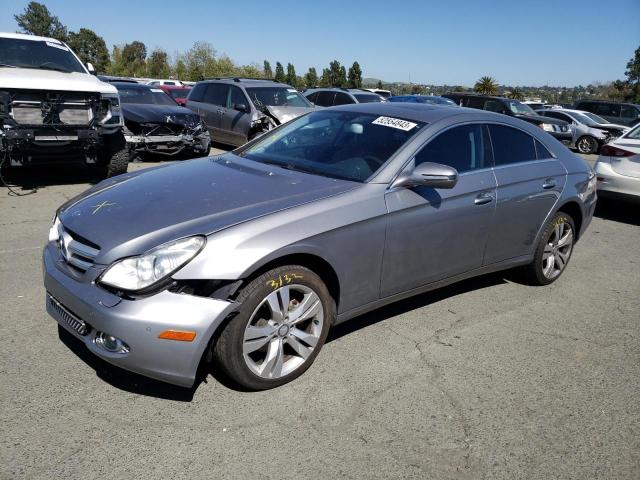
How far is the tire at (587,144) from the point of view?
18.0 meters

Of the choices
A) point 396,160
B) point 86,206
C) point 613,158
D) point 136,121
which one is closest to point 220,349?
point 86,206

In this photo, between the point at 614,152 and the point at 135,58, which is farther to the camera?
→ the point at 135,58

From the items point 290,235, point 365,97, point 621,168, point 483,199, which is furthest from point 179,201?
point 365,97

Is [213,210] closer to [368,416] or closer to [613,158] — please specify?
[368,416]

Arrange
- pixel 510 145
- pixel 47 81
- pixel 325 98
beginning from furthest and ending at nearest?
1. pixel 325 98
2. pixel 47 81
3. pixel 510 145

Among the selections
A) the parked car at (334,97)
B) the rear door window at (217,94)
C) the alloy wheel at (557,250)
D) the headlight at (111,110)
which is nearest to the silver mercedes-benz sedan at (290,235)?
the alloy wheel at (557,250)

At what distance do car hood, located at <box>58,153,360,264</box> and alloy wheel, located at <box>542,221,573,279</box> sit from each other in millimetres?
2388

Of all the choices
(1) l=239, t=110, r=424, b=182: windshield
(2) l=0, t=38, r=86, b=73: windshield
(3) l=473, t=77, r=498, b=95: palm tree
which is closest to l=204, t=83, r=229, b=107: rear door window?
(2) l=0, t=38, r=86, b=73: windshield

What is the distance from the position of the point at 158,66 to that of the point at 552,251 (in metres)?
68.1

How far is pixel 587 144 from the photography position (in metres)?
18.1

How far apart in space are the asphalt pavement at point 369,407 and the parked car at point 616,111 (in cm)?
2062

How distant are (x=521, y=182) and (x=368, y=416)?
2.44 m

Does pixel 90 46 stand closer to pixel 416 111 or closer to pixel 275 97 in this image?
pixel 275 97

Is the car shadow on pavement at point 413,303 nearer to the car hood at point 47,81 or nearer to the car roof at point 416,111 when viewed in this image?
the car roof at point 416,111
